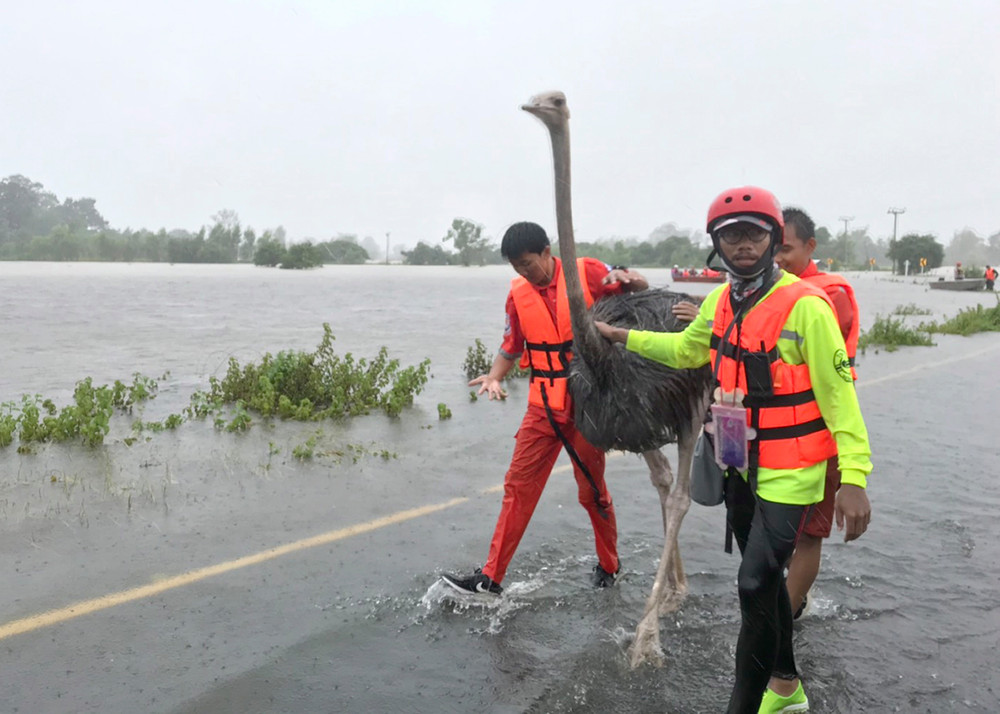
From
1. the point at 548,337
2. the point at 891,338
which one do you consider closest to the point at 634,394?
the point at 548,337

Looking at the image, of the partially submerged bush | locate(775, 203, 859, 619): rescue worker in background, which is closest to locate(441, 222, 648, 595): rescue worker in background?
locate(775, 203, 859, 619): rescue worker in background

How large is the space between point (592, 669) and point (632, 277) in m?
1.99

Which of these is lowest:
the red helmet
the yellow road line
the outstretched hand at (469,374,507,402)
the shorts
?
the yellow road line

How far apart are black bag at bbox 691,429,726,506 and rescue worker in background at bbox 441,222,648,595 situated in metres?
1.18

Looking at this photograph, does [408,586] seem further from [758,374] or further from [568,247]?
[758,374]

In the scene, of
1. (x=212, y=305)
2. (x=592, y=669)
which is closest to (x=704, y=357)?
(x=592, y=669)

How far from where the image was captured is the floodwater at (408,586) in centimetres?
388

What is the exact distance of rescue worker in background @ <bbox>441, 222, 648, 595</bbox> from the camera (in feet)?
15.0

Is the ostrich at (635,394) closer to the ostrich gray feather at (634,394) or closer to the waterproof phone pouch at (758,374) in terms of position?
the ostrich gray feather at (634,394)

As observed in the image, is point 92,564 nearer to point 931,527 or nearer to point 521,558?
point 521,558

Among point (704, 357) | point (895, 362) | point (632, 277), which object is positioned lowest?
point (895, 362)

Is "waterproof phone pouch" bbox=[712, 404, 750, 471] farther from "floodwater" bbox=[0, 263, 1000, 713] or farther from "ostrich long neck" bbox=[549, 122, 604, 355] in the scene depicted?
"floodwater" bbox=[0, 263, 1000, 713]

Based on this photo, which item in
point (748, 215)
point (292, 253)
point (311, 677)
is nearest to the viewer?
point (748, 215)

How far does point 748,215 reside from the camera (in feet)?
10.4
